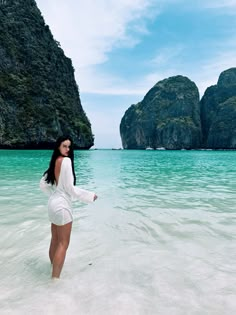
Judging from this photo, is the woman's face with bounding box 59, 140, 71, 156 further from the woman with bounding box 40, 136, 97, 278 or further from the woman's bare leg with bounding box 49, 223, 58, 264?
the woman's bare leg with bounding box 49, 223, 58, 264

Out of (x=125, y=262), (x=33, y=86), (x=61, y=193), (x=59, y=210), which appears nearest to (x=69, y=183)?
(x=61, y=193)

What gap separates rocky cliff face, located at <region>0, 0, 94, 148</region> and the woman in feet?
205

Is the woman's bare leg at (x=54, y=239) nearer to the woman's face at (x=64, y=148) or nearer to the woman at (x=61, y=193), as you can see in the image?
the woman at (x=61, y=193)

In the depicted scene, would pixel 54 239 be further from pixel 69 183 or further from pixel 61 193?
pixel 69 183

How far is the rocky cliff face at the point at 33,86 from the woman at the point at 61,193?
62.6m

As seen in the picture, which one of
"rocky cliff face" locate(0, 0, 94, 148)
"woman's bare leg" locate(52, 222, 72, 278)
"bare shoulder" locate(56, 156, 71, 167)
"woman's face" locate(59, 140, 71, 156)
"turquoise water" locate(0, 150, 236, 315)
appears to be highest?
"rocky cliff face" locate(0, 0, 94, 148)

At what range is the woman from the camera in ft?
11.2

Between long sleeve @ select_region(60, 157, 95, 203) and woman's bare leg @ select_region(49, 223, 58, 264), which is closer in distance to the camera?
long sleeve @ select_region(60, 157, 95, 203)

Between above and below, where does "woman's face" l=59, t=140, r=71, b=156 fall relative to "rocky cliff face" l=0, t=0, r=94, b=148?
below

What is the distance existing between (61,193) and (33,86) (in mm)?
77759

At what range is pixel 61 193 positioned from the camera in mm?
3504

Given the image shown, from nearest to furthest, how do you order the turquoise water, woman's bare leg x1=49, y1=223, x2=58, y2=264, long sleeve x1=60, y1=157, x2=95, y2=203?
1. the turquoise water
2. long sleeve x1=60, y1=157, x2=95, y2=203
3. woman's bare leg x1=49, y1=223, x2=58, y2=264

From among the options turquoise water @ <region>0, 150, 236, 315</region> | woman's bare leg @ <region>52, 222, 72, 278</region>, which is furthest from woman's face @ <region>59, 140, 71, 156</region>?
turquoise water @ <region>0, 150, 236, 315</region>

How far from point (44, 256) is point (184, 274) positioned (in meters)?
2.13
